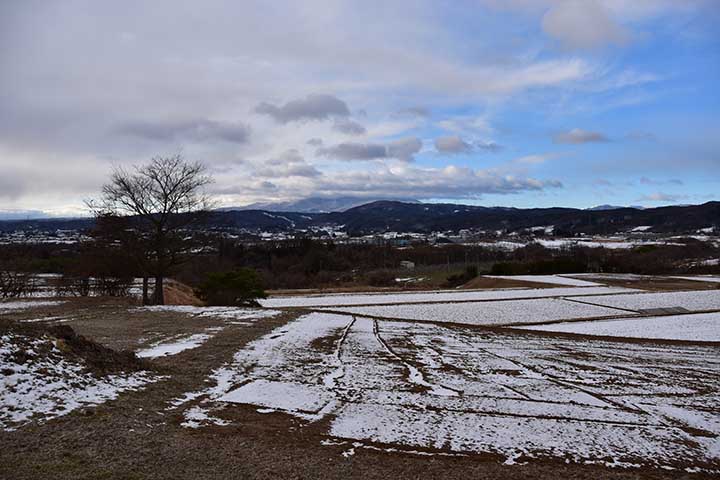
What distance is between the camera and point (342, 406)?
10773 millimetres

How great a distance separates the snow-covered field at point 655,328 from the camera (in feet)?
90.6

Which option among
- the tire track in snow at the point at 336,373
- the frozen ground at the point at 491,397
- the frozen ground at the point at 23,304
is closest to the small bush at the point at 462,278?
the frozen ground at the point at 23,304

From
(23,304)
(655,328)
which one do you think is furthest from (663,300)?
(23,304)

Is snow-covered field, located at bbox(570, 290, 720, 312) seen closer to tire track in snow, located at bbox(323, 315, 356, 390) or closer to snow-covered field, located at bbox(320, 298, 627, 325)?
snow-covered field, located at bbox(320, 298, 627, 325)

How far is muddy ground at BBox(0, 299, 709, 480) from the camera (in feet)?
23.0

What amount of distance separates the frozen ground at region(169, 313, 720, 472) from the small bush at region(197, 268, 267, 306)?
20.3m

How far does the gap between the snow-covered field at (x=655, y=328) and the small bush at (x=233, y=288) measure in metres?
22.1

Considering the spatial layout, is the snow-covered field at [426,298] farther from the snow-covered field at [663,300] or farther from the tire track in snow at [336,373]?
the tire track in snow at [336,373]

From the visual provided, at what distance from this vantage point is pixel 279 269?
3900 inches

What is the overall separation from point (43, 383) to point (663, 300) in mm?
47313

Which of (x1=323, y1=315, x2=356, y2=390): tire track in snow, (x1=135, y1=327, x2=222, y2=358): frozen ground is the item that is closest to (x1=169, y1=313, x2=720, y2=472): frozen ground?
(x1=323, y1=315, x2=356, y2=390): tire track in snow

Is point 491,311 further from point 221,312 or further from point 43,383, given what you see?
Answer: point 43,383

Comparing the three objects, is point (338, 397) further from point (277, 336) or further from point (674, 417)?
point (277, 336)

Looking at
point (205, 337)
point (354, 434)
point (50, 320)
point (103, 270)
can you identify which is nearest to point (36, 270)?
point (103, 270)
